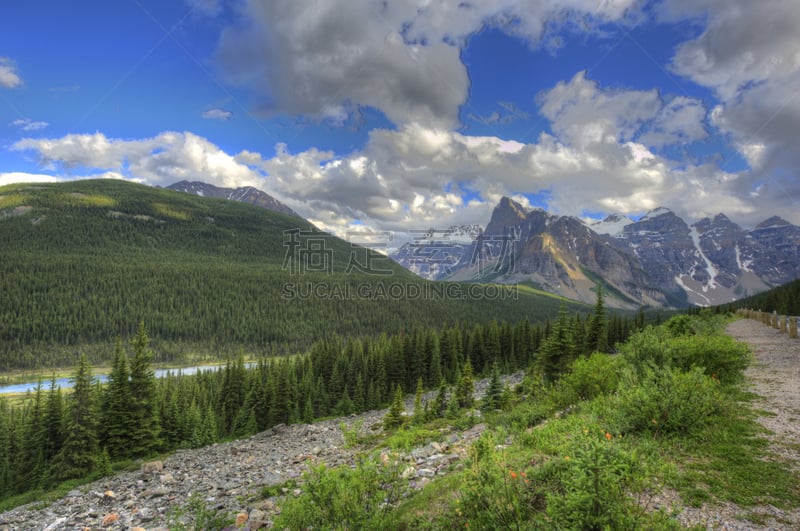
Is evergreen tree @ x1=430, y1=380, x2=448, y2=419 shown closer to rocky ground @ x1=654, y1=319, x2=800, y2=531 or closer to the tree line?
the tree line

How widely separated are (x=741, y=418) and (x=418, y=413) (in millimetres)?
28590

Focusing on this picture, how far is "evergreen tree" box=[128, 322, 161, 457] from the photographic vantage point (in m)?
38.7

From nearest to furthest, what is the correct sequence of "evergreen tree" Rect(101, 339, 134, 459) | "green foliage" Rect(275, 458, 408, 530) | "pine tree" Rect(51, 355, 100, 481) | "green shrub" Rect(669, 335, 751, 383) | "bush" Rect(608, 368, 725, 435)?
"green foliage" Rect(275, 458, 408, 530), "bush" Rect(608, 368, 725, 435), "green shrub" Rect(669, 335, 751, 383), "pine tree" Rect(51, 355, 100, 481), "evergreen tree" Rect(101, 339, 134, 459)

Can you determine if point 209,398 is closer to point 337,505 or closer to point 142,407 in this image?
point 142,407

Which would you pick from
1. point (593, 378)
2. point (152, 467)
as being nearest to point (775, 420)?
point (593, 378)

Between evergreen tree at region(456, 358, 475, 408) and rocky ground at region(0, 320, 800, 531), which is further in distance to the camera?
evergreen tree at region(456, 358, 475, 408)

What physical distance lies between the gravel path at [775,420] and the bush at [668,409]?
146 cm

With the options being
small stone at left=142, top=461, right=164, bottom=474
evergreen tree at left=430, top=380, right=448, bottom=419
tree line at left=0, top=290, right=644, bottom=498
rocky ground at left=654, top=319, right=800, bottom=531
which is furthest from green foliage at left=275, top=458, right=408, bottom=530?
small stone at left=142, top=461, right=164, bottom=474

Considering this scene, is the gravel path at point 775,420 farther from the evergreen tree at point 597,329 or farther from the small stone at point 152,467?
the small stone at point 152,467

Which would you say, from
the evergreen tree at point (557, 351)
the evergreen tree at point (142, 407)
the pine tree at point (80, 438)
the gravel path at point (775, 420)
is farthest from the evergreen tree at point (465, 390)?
the pine tree at point (80, 438)

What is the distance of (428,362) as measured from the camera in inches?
3086

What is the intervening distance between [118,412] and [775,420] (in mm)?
50869

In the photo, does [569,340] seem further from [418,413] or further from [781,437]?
[781,437]

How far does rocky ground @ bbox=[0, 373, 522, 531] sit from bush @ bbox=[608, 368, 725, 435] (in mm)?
6217
